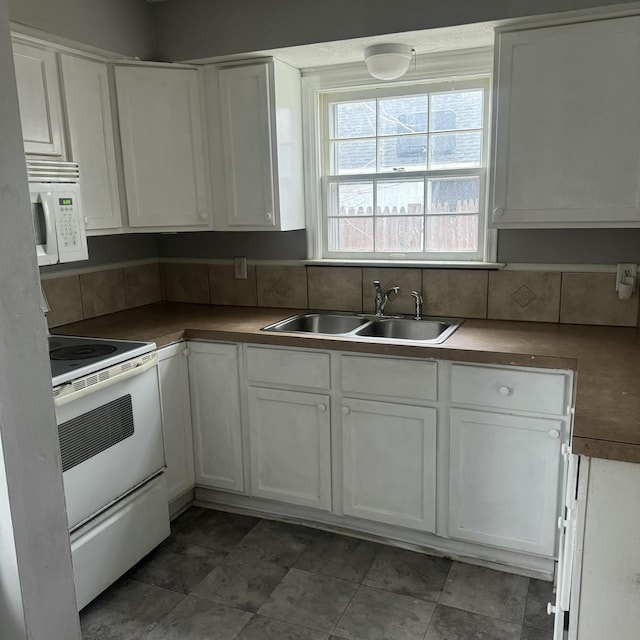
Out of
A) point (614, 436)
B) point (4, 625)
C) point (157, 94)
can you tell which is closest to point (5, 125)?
point (4, 625)

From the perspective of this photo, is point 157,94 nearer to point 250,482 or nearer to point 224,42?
point 224,42

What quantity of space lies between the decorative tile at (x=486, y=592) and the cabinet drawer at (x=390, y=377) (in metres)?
0.71

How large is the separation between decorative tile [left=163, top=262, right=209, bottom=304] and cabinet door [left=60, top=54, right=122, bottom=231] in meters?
0.64

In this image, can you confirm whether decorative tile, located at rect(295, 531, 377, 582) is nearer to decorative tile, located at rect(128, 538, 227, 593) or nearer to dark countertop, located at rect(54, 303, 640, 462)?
decorative tile, located at rect(128, 538, 227, 593)

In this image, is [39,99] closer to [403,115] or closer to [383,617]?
[403,115]

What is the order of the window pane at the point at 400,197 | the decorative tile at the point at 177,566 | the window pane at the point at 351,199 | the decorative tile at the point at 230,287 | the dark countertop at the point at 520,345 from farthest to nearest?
the decorative tile at the point at 230,287, the window pane at the point at 351,199, the window pane at the point at 400,197, the decorative tile at the point at 177,566, the dark countertop at the point at 520,345

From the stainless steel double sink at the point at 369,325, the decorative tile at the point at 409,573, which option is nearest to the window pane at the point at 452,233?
the stainless steel double sink at the point at 369,325

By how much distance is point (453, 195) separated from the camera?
9.38 feet

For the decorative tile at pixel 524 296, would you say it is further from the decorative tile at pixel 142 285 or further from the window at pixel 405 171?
the decorative tile at pixel 142 285

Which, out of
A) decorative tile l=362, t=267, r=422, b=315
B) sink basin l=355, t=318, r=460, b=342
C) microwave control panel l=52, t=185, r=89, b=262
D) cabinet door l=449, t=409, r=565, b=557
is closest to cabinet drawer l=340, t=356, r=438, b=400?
cabinet door l=449, t=409, r=565, b=557

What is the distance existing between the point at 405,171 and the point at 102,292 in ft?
5.43

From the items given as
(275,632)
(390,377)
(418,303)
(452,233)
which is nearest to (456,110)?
(452,233)

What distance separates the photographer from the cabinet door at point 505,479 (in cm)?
218

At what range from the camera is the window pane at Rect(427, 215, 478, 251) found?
2.85 meters
